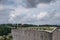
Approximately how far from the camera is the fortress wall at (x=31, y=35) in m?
14.6

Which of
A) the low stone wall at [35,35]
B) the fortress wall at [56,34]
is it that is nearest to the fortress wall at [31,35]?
the low stone wall at [35,35]

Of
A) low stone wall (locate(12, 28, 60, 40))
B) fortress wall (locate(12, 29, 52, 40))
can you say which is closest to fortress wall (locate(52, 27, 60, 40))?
low stone wall (locate(12, 28, 60, 40))

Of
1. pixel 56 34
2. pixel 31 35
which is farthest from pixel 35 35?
pixel 56 34

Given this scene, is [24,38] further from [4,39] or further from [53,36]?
[4,39]

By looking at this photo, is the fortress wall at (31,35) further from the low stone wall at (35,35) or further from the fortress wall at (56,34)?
the fortress wall at (56,34)

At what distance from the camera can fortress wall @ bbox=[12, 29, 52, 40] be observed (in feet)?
48.0

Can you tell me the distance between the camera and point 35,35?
15422 millimetres

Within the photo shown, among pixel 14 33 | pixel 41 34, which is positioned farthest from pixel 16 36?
pixel 41 34

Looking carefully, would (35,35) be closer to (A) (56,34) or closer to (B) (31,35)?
(B) (31,35)

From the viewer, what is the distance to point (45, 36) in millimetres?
14648

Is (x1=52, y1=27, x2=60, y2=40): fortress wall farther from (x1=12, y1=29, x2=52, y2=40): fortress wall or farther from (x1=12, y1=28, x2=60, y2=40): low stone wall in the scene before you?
(x1=12, y1=29, x2=52, y2=40): fortress wall

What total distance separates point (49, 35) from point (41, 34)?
0.63 meters

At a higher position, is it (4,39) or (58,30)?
(58,30)

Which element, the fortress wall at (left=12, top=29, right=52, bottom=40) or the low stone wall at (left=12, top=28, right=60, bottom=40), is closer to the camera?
the low stone wall at (left=12, top=28, right=60, bottom=40)
